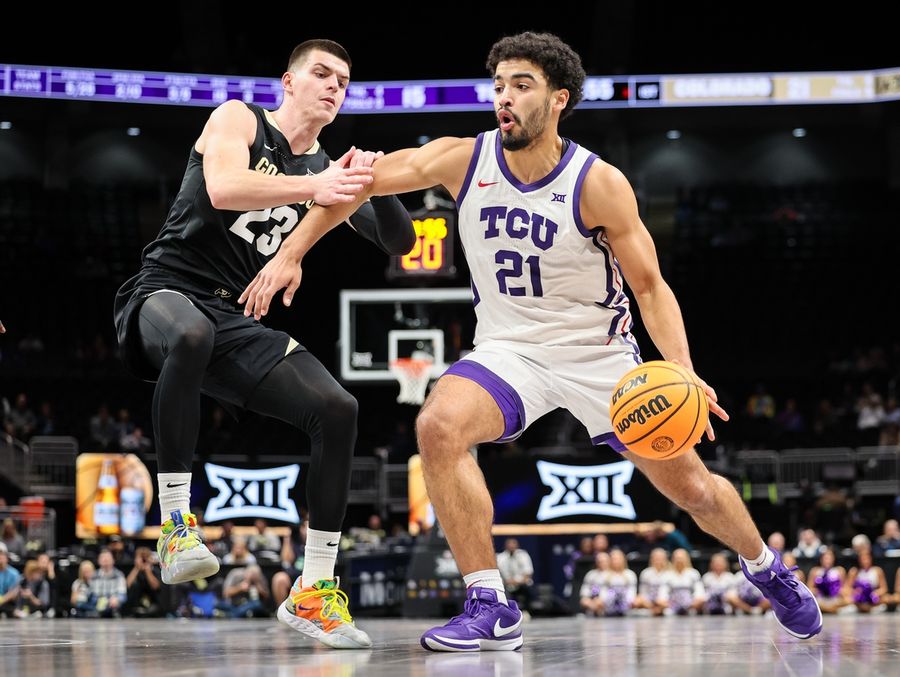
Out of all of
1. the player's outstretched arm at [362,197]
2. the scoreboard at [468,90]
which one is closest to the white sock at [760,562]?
the player's outstretched arm at [362,197]

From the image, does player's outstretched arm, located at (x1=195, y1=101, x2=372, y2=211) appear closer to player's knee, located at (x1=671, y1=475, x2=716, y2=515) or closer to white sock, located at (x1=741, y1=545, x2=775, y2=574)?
player's knee, located at (x1=671, y1=475, x2=716, y2=515)

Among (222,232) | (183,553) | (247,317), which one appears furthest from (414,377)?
(183,553)

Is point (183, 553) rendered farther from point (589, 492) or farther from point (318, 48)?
point (589, 492)

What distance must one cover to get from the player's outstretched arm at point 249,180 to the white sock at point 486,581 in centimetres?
155

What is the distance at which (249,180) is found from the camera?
434 cm

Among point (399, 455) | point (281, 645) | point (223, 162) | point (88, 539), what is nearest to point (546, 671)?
point (281, 645)

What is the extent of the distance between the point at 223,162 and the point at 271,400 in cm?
99

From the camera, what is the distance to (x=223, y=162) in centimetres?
448

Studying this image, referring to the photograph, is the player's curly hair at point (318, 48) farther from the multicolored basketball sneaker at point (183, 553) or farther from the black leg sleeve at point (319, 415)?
the multicolored basketball sneaker at point (183, 553)

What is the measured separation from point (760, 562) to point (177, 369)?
259cm

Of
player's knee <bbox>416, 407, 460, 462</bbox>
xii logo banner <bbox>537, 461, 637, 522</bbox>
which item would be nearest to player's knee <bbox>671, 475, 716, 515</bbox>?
player's knee <bbox>416, 407, 460, 462</bbox>

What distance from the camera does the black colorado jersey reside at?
187 inches

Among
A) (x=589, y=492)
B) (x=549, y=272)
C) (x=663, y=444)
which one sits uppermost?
(x=549, y=272)

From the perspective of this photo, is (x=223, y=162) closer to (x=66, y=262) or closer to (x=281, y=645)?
(x=281, y=645)
